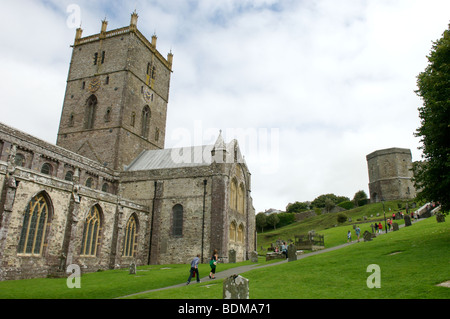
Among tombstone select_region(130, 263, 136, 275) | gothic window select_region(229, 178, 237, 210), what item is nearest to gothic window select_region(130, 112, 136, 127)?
gothic window select_region(229, 178, 237, 210)

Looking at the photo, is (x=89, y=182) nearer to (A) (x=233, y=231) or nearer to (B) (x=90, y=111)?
(B) (x=90, y=111)

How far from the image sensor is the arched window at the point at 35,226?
70.1 feet

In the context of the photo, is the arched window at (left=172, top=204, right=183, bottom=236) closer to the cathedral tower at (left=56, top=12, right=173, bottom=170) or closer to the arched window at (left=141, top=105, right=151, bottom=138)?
the cathedral tower at (left=56, top=12, right=173, bottom=170)

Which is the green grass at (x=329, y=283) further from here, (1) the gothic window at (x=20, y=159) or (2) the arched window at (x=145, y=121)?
(2) the arched window at (x=145, y=121)

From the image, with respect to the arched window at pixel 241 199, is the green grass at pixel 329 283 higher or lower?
lower

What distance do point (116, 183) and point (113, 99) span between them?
11.0 meters

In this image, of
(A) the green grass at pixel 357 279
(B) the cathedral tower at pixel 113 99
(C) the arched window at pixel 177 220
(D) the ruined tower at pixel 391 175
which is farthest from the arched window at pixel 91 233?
(D) the ruined tower at pixel 391 175

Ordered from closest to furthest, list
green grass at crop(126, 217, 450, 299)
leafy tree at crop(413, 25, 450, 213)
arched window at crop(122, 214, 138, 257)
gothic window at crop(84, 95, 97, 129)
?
green grass at crop(126, 217, 450, 299) → leafy tree at crop(413, 25, 450, 213) → arched window at crop(122, 214, 138, 257) → gothic window at crop(84, 95, 97, 129)

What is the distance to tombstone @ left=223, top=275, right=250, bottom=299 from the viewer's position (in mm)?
8055

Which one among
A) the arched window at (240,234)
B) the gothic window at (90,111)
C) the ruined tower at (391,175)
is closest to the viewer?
the arched window at (240,234)

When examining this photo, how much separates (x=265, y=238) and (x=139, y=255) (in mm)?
45053

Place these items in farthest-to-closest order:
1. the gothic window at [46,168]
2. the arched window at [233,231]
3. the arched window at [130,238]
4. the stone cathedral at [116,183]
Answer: the arched window at [233,231], the arched window at [130,238], the gothic window at [46,168], the stone cathedral at [116,183]

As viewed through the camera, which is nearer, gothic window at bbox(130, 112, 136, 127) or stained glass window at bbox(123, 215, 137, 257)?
stained glass window at bbox(123, 215, 137, 257)
